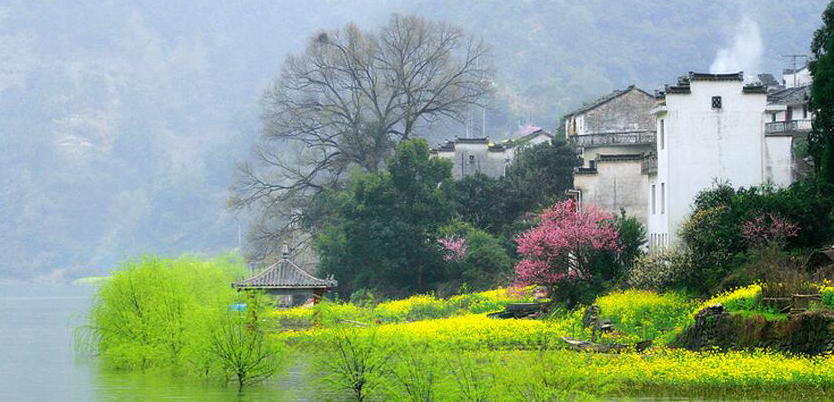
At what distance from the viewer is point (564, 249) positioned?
56.2 metres

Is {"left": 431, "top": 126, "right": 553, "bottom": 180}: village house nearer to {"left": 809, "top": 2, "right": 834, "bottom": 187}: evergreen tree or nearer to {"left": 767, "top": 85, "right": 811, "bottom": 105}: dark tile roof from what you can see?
{"left": 767, "top": 85, "right": 811, "bottom": 105}: dark tile roof

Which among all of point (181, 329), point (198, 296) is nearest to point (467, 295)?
point (198, 296)

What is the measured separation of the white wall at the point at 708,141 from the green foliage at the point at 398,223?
21498 millimetres

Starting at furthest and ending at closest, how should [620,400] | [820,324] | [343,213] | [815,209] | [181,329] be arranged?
[343,213]
[815,209]
[181,329]
[820,324]
[620,400]

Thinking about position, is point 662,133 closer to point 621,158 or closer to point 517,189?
point 621,158

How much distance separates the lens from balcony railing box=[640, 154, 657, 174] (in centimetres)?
5997

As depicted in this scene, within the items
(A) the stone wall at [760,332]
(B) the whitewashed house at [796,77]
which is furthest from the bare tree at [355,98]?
(A) the stone wall at [760,332]

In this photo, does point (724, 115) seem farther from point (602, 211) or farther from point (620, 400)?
point (620, 400)

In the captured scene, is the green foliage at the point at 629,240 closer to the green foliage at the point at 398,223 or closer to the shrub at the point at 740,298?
the shrub at the point at 740,298

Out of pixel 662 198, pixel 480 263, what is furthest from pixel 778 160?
pixel 480 263

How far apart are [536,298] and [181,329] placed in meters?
22.5

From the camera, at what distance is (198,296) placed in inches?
1960

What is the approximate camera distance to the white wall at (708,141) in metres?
56.8

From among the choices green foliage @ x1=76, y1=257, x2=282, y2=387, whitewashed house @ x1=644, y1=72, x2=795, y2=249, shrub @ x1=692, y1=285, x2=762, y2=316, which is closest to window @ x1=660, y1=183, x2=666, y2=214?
whitewashed house @ x1=644, y1=72, x2=795, y2=249
